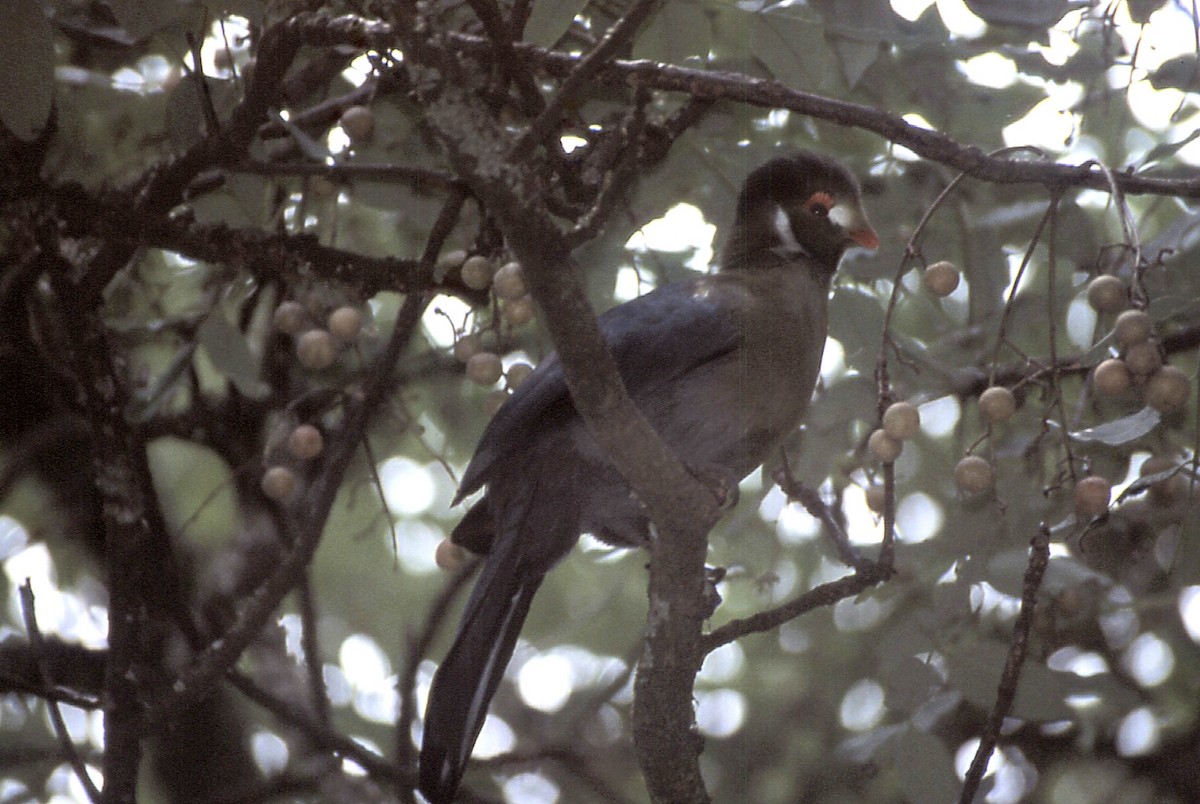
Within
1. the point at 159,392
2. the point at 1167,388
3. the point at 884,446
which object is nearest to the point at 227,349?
the point at 159,392

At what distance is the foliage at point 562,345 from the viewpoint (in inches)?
104

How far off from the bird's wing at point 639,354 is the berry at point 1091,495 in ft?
3.33

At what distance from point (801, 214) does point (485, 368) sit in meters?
1.22

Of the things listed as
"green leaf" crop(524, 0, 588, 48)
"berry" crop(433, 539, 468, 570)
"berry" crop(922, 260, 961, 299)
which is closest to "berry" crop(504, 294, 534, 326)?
"berry" crop(433, 539, 468, 570)

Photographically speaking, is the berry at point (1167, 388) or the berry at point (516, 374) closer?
the berry at point (1167, 388)

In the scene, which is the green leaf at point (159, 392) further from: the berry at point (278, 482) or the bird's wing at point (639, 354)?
the bird's wing at point (639, 354)

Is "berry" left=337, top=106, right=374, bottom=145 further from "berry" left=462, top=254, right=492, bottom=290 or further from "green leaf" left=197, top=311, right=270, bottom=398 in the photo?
"green leaf" left=197, top=311, right=270, bottom=398

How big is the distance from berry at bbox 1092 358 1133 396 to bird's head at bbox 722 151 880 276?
1.36 m

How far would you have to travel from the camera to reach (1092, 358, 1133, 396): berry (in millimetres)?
2463

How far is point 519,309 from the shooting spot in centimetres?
318

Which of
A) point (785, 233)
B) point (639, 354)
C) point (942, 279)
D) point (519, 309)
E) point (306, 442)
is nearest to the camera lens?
point (942, 279)

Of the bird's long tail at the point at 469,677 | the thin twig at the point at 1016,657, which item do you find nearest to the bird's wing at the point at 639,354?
the bird's long tail at the point at 469,677

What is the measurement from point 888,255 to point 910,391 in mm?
377

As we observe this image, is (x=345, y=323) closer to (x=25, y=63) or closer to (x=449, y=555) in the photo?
(x=449, y=555)
